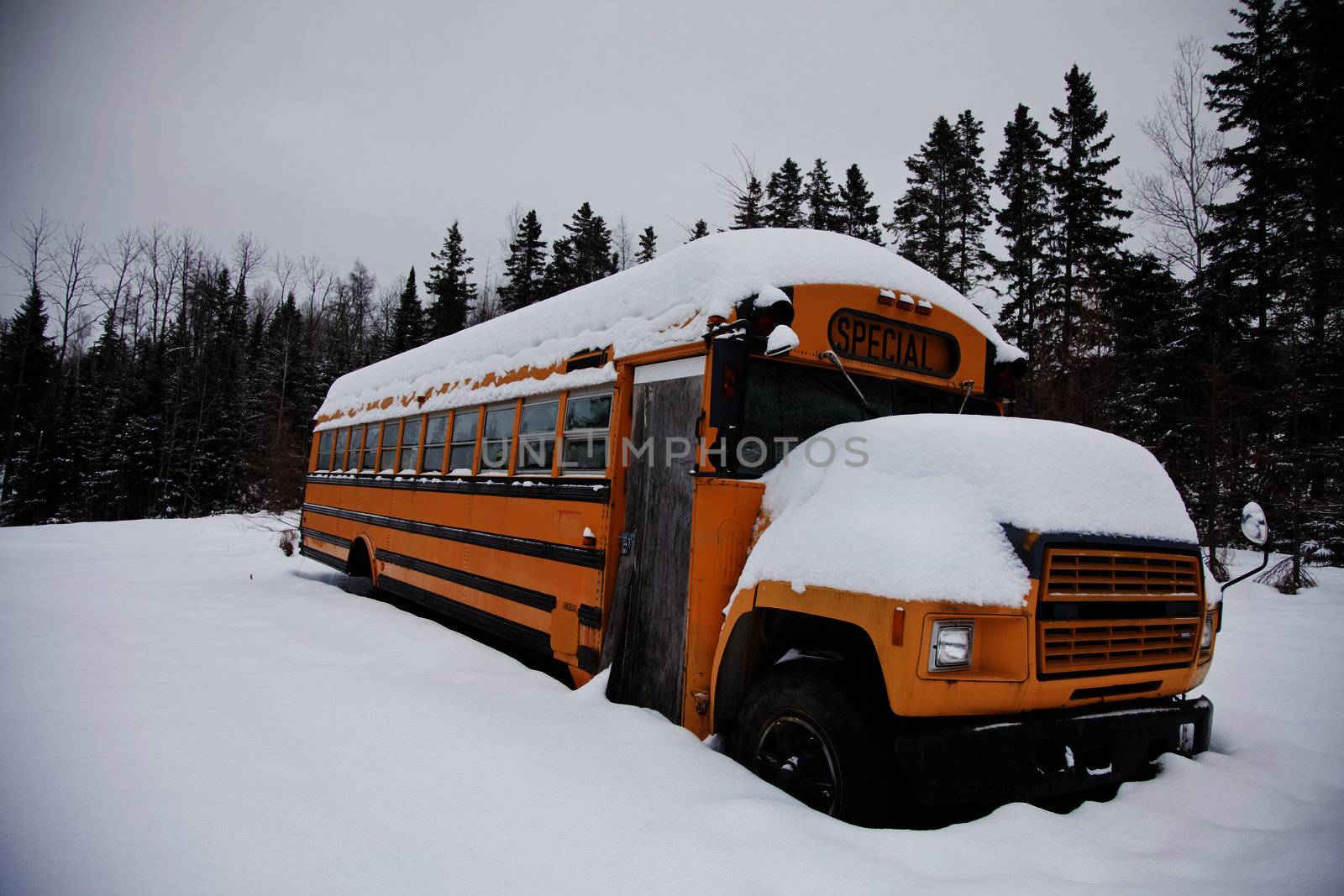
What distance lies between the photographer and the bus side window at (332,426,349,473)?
855cm

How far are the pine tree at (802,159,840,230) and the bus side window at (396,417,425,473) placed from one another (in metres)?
24.0

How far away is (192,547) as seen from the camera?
13445mm

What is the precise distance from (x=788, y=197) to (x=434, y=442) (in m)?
26.6

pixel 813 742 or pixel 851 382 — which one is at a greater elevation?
pixel 851 382

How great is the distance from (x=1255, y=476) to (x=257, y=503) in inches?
1176

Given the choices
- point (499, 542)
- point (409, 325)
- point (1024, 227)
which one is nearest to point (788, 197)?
point (1024, 227)

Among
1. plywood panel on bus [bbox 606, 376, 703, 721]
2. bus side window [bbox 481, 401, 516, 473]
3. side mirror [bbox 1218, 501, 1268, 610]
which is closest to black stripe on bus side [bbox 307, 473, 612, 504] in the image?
bus side window [bbox 481, 401, 516, 473]

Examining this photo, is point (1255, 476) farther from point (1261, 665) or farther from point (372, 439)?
point (372, 439)

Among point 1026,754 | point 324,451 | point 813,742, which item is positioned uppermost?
point 324,451

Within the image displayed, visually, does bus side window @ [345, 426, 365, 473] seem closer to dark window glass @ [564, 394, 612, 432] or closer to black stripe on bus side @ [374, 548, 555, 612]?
black stripe on bus side @ [374, 548, 555, 612]

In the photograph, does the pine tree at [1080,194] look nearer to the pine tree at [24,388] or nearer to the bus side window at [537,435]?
the bus side window at [537,435]

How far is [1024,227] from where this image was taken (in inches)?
890

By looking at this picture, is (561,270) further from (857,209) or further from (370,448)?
(370,448)

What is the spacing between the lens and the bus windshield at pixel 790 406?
10.2ft
